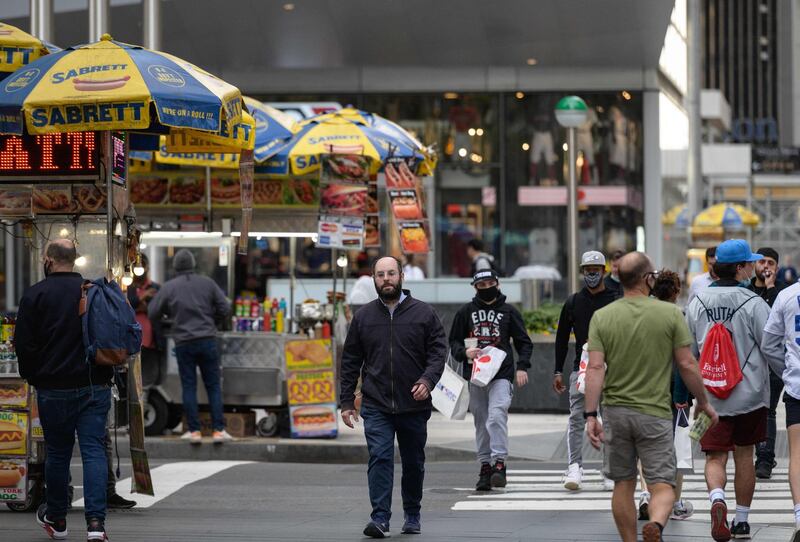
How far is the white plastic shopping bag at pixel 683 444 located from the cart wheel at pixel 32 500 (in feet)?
15.6

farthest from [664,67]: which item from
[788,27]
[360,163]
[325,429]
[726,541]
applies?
[788,27]

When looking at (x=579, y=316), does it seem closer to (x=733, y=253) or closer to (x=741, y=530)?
(x=733, y=253)

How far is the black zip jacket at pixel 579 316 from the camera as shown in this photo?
12250 millimetres

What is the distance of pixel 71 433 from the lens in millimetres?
9305

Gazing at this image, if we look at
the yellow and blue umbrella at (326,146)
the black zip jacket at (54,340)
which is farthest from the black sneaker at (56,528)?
the yellow and blue umbrella at (326,146)

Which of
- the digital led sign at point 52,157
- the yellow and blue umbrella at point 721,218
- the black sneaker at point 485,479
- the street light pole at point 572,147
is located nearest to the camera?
the digital led sign at point 52,157

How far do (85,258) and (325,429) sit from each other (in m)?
4.73

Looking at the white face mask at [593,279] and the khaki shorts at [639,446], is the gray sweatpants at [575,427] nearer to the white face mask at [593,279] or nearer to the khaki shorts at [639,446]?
the white face mask at [593,279]

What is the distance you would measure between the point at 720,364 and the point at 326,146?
838cm

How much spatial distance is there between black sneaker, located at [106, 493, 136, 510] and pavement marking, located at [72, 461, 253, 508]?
0.23m

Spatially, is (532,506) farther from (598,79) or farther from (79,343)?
(598,79)

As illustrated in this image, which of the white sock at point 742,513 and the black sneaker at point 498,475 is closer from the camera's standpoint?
the white sock at point 742,513

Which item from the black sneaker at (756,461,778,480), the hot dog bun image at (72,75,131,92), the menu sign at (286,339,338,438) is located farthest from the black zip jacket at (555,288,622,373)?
the hot dog bun image at (72,75,131,92)

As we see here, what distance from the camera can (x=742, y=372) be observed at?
368 inches
